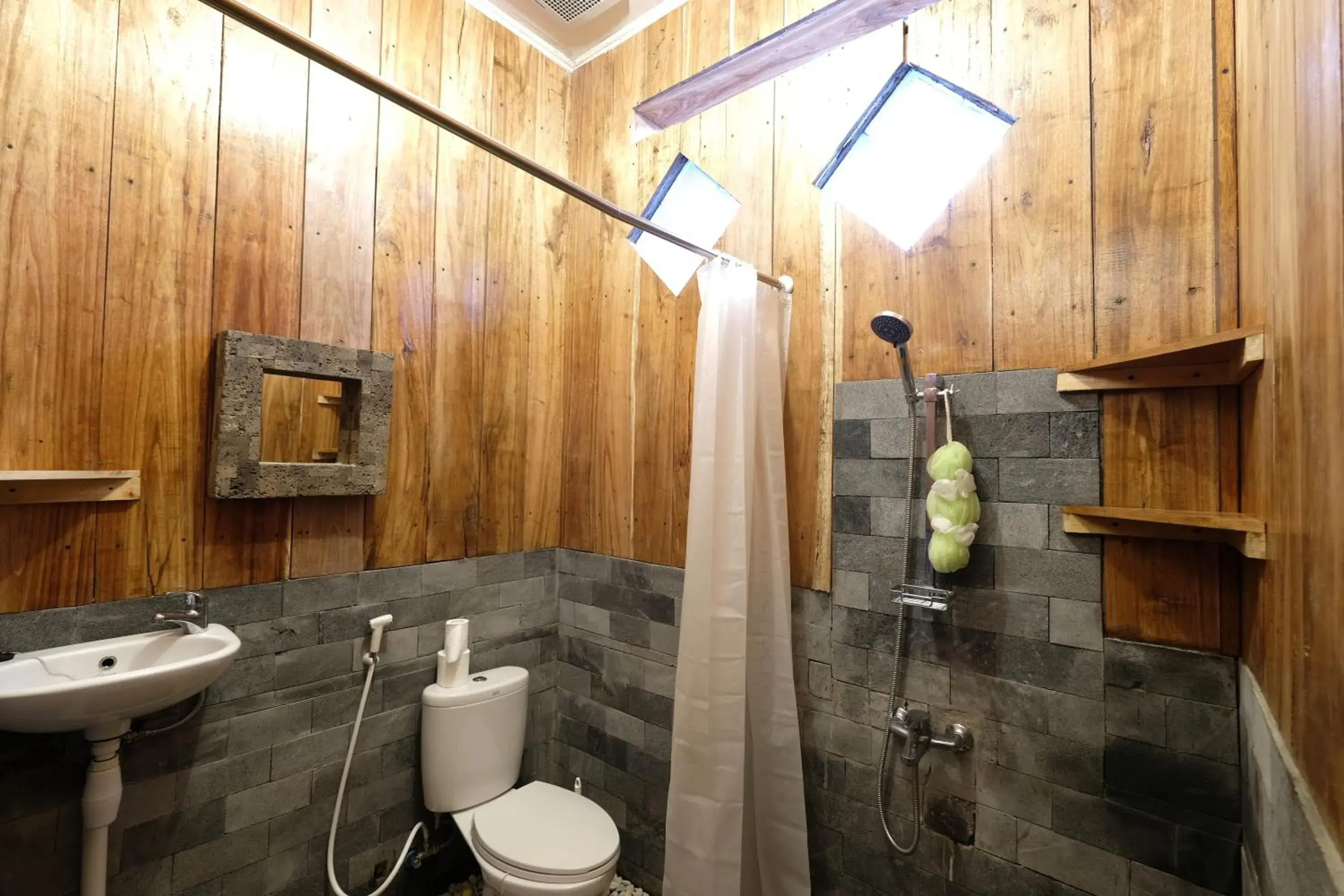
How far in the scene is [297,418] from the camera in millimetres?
1662

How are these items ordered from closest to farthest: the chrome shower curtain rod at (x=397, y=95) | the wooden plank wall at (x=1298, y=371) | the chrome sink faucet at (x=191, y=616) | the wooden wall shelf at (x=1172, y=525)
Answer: the wooden plank wall at (x=1298, y=371) → the chrome shower curtain rod at (x=397, y=95) → the wooden wall shelf at (x=1172, y=525) → the chrome sink faucet at (x=191, y=616)

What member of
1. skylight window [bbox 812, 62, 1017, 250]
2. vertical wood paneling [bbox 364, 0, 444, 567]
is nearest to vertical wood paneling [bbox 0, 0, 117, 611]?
vertical wood paneling [bbox 364, 0, 444, 567]

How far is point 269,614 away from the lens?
1.58 m

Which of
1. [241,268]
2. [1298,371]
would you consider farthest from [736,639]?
[241,268]

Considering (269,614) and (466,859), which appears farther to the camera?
(466,859)

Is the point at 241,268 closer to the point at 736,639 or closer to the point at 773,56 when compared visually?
the point at 773,56

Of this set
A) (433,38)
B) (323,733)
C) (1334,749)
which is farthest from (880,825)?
(433,38)

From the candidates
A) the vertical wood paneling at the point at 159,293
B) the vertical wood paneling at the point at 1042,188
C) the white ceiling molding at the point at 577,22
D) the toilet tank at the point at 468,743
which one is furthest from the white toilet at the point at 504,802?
the white ceiling molding at the point at 577,22

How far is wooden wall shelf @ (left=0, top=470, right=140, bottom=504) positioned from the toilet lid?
4.30 feet

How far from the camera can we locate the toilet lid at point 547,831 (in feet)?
4.94

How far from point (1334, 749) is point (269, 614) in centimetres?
210

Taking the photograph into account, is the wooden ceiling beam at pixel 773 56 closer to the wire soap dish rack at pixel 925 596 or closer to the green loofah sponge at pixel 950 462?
the green loofah sponge at pixel 950 462

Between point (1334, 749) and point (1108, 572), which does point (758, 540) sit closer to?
point (1108, 572)

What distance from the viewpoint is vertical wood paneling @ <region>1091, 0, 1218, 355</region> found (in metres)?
1.16
